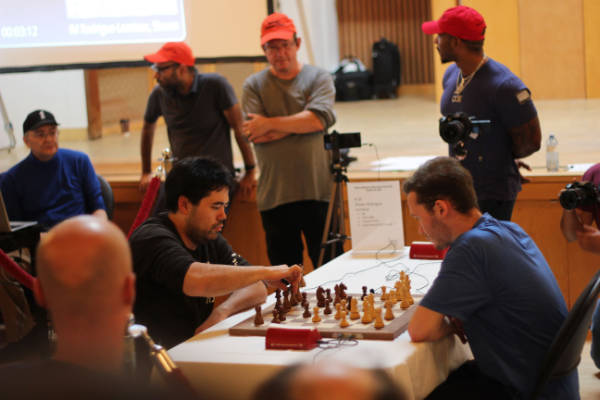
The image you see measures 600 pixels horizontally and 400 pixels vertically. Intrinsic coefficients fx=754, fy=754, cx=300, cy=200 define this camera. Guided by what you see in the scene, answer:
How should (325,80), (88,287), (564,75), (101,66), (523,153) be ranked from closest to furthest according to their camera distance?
(88,287)
(523,153)
(325,80)
(101,66)
(564,75)

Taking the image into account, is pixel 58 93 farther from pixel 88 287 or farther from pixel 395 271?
pixel 88 287

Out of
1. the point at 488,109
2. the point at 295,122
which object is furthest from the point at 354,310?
the point at 295,122

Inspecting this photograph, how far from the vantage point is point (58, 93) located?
5.66 m

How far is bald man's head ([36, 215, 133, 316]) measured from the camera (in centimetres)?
115

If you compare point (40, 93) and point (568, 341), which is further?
point (40, 93)

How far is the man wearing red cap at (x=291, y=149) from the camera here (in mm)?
4082

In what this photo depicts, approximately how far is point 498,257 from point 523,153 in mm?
1503

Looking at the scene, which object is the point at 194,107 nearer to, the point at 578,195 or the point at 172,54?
the point at 172,54

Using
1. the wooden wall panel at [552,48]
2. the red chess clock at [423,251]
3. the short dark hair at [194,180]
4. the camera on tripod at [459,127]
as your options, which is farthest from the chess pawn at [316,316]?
the wooden wall panel at [552,48]

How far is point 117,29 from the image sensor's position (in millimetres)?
5188

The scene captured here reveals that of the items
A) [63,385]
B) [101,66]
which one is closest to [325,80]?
[101,66]

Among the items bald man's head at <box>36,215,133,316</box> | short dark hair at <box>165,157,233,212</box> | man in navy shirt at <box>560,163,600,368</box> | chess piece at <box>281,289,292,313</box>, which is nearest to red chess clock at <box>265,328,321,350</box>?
chess piece at <box>281,289,292,313</box>

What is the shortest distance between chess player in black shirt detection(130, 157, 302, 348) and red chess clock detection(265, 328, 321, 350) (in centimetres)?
35

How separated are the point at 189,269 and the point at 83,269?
1232 mm
